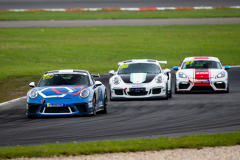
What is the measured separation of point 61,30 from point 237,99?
29106mm

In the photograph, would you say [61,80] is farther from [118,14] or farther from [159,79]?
[118,14]

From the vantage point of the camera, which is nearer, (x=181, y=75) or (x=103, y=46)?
(x=181, y=75)

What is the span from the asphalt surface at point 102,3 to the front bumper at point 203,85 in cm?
3769

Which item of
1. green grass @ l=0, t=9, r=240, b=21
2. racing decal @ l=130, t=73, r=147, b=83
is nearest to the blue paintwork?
racing decal @ l=130, t=73, r=147, b=83

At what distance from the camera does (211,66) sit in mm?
18047

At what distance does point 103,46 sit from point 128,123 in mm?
26101

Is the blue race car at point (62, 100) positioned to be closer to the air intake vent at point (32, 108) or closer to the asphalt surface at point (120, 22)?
the air intake vent at point (32, 108)

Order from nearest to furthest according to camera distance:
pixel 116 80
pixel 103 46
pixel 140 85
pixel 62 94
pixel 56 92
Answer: pixel 62 94
pixel 56 92
pixel 140 85
pixel 116 80
pixel 103 46

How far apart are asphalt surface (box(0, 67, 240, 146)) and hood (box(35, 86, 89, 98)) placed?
56 cm

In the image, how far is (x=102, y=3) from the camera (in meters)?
56.3

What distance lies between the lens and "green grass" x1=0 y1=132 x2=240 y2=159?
24.1ft

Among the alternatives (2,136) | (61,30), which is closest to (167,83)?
(2,136)

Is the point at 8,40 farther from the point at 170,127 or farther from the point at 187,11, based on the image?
the point at 170,127

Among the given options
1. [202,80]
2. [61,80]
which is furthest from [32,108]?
[202,80]
